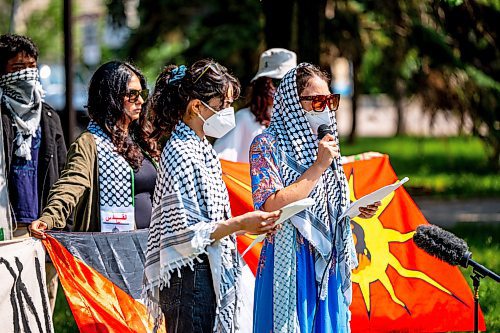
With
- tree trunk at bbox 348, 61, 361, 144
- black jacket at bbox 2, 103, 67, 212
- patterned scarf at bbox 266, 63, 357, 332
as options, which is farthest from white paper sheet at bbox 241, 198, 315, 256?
tree trunk at bbox 348, 61, 361, 144

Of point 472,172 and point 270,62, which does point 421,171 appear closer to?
point 472,172

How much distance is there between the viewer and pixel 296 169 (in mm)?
4777

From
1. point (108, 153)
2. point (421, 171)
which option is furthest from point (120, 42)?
point (108, 153)

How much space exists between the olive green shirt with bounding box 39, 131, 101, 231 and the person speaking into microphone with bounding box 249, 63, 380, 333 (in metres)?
0.93

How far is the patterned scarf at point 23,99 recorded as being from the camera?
6336mm

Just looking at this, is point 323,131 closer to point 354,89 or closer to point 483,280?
point 483,280

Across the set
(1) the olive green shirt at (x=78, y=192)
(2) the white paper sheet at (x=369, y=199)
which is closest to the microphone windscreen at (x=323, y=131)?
(2) the white paper sheet at (x=369, y=199)

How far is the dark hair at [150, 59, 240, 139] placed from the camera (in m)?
4.54

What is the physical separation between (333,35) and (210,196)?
32.1ft

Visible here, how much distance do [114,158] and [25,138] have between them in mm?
1245

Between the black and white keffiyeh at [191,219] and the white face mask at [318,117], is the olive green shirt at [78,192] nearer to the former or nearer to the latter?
the black and white keffiyeh at [191,219]

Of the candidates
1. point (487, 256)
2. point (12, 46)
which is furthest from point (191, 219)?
point (487, 256)

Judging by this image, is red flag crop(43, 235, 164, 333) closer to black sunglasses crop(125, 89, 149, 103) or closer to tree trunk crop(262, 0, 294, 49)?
black sunglasses crop(125, 89, 149, 103)

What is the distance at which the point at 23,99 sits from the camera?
638cm
